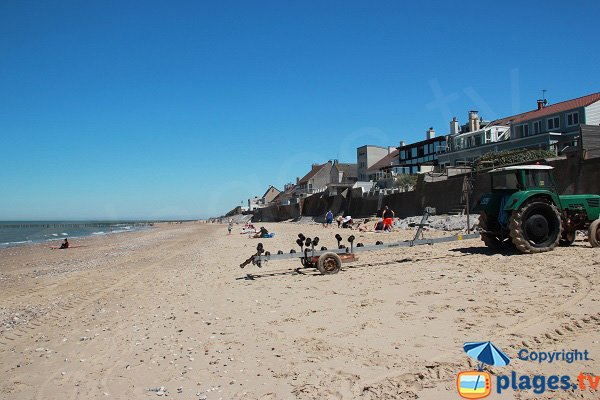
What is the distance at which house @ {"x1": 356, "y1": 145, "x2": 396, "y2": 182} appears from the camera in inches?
3095

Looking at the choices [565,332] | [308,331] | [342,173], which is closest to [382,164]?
[342,173]

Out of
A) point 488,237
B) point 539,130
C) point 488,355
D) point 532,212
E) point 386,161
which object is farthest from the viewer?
point 386,161

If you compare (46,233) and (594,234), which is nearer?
(594,234)

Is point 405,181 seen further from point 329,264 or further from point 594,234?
point 329,264

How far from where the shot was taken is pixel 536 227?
10.6m

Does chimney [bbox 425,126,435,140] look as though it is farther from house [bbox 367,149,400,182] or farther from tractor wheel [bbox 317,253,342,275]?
tractor wheel [bbox 317,253,342,275]

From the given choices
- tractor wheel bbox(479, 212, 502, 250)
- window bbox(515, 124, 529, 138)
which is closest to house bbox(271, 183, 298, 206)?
window bbox(515, 124, 529, 138)

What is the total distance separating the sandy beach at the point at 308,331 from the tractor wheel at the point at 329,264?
31 centimetres

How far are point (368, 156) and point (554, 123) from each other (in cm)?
4117

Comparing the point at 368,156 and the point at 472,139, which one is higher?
the point at 368,156

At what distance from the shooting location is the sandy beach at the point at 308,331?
4.17 m

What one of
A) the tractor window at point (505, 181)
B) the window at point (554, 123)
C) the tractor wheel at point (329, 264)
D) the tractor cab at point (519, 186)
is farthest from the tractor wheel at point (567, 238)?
the window at point (554, 123)

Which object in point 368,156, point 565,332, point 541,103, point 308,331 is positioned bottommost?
point 308,331

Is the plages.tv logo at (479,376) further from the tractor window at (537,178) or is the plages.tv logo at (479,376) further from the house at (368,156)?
the house at (368,156)
